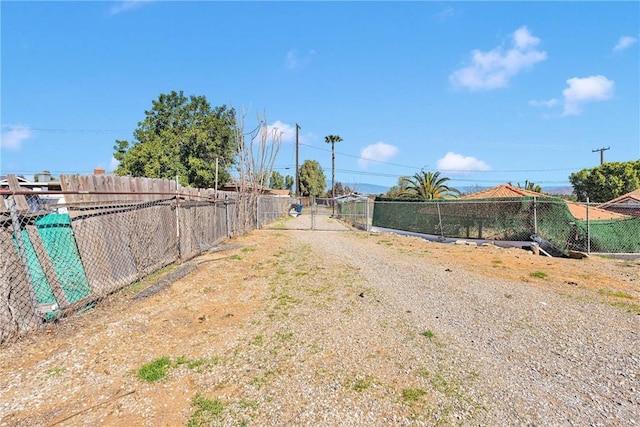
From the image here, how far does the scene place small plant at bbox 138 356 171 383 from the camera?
3311mm

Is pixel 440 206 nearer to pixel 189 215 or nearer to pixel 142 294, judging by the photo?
pixel 189 215

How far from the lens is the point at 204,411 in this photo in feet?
9.30

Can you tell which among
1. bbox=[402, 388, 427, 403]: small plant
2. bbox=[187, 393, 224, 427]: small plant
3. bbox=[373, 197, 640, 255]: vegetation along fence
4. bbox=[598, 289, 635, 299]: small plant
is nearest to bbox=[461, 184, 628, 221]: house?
bbox=[373, 197, 640, 255]: vegetation along fence

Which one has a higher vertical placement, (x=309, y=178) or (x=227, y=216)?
(x=309, y=178)

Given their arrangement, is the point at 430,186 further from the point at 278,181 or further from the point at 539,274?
the point at 278,181

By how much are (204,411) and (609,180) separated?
44457 millimetres

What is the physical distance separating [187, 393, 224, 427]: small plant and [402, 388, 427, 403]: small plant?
1.56 meters

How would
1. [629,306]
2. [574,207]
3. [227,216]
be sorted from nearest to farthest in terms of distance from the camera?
[629,306] → [227,216] → [574,207]

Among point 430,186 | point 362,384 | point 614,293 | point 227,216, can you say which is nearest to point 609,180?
point 430,186

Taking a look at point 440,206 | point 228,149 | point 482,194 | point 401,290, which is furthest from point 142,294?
point 228,149

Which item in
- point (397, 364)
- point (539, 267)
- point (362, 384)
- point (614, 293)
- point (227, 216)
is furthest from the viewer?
point (227, 216)

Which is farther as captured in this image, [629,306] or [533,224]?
[533,224]

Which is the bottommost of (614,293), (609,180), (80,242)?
(614,293)

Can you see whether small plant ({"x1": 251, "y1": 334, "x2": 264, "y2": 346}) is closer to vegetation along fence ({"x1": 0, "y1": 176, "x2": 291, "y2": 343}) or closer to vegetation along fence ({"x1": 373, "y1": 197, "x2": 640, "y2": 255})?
vegetation along fence ({"x1": 0, "y1": 176, "x2": 291, "y2": 343})
